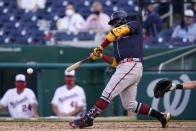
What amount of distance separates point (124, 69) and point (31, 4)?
6.69m

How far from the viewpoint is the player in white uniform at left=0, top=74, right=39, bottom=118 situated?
8406mm

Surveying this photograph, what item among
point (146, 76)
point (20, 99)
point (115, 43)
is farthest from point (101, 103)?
point (20, 99)

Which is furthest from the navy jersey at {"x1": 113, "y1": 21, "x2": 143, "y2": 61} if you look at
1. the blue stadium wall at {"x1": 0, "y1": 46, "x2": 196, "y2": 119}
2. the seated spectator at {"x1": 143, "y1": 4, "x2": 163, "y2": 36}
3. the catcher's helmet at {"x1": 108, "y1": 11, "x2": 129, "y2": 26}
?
the seated spectator at {"x1": 143, "y1": 4, "x2": 163, "y2": 36}

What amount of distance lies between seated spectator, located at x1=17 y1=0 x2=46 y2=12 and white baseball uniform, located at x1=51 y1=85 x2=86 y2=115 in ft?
13.8

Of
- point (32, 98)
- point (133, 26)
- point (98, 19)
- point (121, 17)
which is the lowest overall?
point (32, 98)

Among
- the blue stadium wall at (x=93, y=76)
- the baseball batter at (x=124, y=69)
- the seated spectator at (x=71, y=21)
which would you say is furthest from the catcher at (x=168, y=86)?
the seated spectator at (x=71, y=21)

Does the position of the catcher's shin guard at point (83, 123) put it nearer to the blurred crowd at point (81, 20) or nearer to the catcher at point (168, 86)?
the catcher at point (168, 86)

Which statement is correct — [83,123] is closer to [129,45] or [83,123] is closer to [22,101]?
[129,45]

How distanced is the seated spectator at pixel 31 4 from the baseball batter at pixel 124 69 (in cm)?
612

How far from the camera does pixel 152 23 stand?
10070mm

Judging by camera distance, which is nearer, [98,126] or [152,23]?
[98,126]

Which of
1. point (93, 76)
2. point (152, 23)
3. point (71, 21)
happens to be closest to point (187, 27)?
point (152, 23)

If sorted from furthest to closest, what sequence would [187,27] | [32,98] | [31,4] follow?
[31,4] → [187,27] → [32,98]

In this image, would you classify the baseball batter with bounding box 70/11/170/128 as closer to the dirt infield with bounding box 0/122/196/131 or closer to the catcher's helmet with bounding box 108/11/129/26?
the catcher's helmet with bounding box 108/11/129/26
